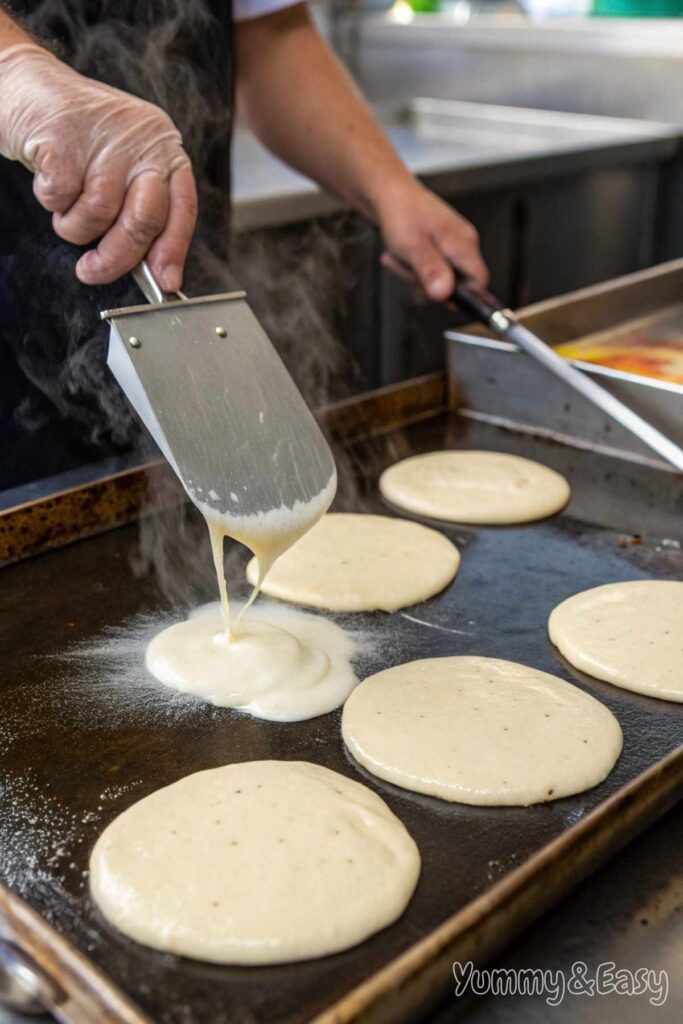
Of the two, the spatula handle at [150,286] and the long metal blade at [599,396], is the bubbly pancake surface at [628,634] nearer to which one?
the long metal blade at [599,396]

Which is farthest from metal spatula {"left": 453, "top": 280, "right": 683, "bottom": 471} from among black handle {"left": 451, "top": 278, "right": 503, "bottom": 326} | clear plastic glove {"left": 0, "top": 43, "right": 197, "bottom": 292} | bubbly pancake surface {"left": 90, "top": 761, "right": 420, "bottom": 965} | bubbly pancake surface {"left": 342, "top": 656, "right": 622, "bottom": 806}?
bubbly pancake surface {"left": 90, "top": 761, "right": 420, "bottom": 965}

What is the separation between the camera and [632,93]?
3.75 meters

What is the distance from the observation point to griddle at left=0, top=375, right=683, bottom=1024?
2.75 ft

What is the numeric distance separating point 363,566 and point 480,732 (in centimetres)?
43

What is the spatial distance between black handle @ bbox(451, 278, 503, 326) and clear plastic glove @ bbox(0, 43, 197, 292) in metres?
0.76

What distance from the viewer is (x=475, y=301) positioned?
78.8 inches

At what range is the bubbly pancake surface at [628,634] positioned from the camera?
128cm

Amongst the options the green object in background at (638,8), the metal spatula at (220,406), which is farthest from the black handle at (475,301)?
the green object in background at (638,8)

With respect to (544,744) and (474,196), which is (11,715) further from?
(474,196)

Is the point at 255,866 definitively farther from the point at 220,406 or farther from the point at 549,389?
the point at 549,389

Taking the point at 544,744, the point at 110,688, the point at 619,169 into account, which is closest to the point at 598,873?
the point at 544,744

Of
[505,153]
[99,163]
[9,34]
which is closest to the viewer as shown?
[99,163]

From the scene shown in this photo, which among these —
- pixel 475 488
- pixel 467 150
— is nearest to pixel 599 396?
pixel 475 488

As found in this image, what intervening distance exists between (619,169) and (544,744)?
2.84 meters
